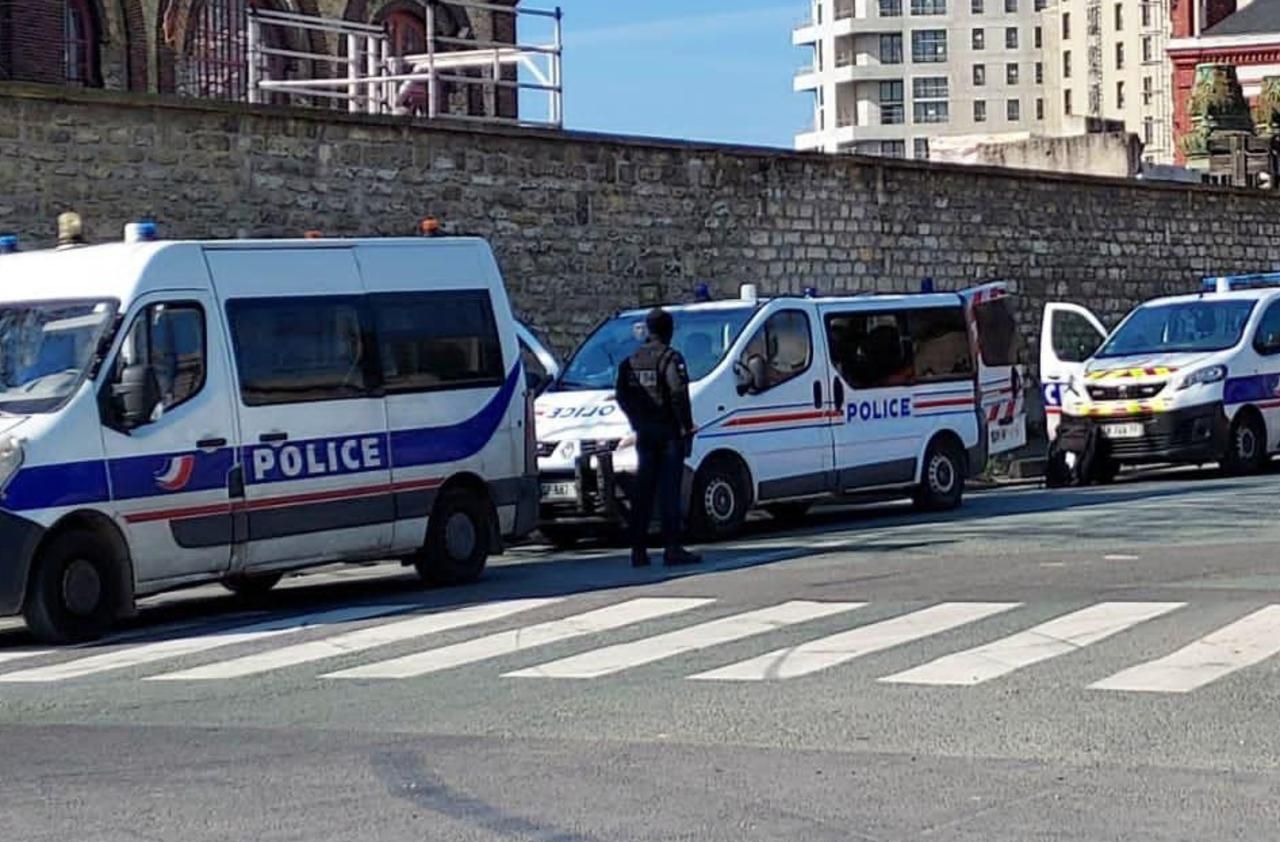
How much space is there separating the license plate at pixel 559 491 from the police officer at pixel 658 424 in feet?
6.12

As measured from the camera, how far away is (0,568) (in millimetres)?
13102

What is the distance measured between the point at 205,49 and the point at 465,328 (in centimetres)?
1769

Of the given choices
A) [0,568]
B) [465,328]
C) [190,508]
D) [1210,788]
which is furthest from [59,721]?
[465,328]

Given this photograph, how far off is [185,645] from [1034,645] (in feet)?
15.5

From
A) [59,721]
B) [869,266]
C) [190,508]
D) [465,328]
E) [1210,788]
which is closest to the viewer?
[1210,788]

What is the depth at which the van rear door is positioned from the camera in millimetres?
22172

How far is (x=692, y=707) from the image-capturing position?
10.2 metres

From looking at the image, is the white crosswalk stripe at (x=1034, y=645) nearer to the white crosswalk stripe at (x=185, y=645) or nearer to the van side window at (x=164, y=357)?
the white crosswalk stripe at (x=185, y=645)

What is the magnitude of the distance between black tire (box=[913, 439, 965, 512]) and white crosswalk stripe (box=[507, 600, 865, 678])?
7.75m

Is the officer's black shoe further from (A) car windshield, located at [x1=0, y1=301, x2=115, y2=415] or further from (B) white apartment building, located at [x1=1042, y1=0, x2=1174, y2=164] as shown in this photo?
(B) white apartment building, located at [x1=1042, y1=0, x2=1174, y2=164]

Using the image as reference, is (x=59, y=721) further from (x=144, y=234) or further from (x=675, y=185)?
(x=675, y=185)

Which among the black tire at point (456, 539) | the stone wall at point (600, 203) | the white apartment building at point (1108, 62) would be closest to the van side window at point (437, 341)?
the black tire at point (456, 539)

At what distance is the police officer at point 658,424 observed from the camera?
54.3 ft

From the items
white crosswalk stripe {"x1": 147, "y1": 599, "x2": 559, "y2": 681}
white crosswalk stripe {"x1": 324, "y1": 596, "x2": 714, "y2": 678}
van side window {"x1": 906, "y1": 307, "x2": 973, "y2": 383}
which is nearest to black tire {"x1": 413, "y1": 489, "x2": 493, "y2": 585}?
white crosswalk stripe {"x1": 147, "y1": 599, "x2": 559, "y2": 681}
